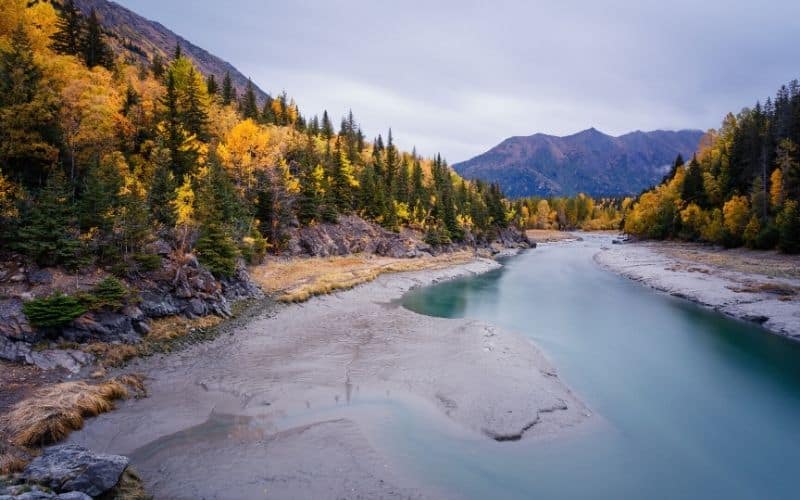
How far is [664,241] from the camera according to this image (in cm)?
8350

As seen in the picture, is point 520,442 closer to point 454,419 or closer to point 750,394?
point 454,419

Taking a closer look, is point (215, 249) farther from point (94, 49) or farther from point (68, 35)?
point (68, 35)

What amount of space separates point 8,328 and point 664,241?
98746mm

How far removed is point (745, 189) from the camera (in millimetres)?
66250

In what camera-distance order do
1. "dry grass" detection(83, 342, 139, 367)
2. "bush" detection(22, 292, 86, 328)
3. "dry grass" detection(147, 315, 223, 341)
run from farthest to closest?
"dry grass" detection(147, 315, 223, 341) < "dry grass" detection(83, 342, 139, 367) < "bush" detection(22, 292, 86, 328)

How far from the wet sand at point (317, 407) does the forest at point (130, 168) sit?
8.49 meters

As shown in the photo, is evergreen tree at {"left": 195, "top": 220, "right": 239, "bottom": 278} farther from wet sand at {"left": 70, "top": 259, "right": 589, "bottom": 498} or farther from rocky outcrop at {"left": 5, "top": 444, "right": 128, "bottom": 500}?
rocky outcrop at {"left": 5, "top": 444, "right": 128, "bottom": 500}

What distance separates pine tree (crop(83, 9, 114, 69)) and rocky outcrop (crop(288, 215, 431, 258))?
28539 mm

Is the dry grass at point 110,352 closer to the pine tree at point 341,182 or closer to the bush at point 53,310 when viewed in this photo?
the bush at point 53,310

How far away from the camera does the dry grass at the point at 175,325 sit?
→ 798 inches

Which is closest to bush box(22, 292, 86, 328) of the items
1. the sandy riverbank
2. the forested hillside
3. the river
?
the river

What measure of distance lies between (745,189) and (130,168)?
287 feet

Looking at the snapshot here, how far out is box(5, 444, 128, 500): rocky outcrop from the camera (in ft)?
27.7

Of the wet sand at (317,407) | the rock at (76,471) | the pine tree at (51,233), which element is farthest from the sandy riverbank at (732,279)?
the pine tree at (51,233)
